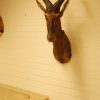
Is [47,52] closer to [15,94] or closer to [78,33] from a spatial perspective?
[78,33]

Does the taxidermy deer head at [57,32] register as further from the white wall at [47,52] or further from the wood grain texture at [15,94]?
the wood grain texture at [15,94]

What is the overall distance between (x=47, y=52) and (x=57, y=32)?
0.53 meters

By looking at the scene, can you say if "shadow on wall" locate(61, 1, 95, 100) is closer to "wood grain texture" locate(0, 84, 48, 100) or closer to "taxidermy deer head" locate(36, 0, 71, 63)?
"taxidermy deer head" locate(36, 0, 71, 63)

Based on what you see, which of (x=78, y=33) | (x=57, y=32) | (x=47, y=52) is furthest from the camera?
(x=47, y=52)

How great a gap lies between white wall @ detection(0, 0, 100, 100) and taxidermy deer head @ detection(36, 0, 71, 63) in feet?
0.30

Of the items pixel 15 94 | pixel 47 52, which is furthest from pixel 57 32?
pixel 15 94

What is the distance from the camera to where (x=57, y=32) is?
195cm

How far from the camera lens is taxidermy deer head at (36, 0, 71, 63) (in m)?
1.84

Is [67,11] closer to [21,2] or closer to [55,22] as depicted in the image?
[55,22]

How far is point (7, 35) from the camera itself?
2.90m

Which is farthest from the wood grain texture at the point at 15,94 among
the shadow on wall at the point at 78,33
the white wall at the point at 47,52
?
the shadow on wall at the point at 78,33

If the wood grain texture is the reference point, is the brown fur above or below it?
above

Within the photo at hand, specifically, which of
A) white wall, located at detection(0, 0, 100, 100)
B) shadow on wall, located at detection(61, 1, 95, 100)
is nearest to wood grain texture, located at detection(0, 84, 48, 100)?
white wall, located at detection(0, 0, 100, 100)

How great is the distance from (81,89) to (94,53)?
451mm
